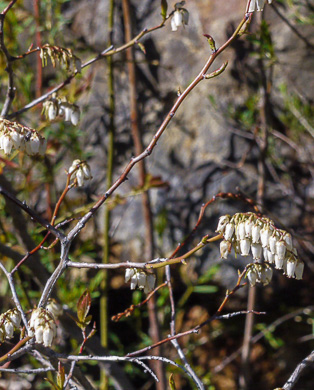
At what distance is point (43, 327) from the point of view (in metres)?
0.89

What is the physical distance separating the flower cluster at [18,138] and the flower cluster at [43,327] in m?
0.31

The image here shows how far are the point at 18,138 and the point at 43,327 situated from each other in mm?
361

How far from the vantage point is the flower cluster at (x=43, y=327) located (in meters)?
0.88

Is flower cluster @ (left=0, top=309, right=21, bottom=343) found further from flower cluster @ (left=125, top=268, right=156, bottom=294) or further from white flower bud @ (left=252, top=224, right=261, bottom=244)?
white flower bud @ (left=252, top=224, right=261, bottom=244)

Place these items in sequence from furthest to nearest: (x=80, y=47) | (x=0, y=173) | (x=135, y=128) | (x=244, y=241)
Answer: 1. (x=80, y=47)
2. (x=135, y=128)
3. (x=0, y=173)
4. (x=244, y=241)

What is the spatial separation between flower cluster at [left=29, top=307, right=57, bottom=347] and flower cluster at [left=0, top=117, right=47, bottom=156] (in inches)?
12.2

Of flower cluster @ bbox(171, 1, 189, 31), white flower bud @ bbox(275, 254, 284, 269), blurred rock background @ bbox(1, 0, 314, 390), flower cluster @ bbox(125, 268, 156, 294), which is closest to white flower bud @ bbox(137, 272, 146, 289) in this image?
flower cluster @ bbox(125, 268, 156, 294)

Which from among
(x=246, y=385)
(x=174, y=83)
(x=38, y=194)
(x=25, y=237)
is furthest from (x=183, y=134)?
(x=246, y=385)

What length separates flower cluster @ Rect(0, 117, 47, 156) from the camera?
3.13 ft

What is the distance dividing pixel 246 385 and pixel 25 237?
104 cm

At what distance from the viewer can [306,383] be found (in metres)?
2.25

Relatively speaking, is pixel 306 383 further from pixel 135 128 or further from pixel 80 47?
pixel 80 47

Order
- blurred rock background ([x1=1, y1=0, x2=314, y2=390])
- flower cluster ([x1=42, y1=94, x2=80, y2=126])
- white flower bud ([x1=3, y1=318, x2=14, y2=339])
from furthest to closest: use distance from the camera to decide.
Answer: blurred rock background ([x1=1, y1=0, x2=314, y2=390]) → flower cluster ([x1=42, y1=94, x2=80, y2=126]) → white flower bud ([x1=3, y1=318, x2=14, y2=339])

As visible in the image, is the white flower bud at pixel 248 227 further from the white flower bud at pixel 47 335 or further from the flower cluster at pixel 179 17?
the flower cluster at pixel 179 17
